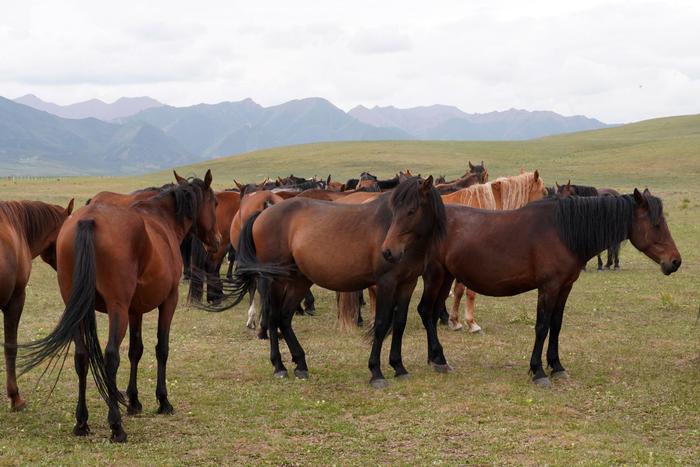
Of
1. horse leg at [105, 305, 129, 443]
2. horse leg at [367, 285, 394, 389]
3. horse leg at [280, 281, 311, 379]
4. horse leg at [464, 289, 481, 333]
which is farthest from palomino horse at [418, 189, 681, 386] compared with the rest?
horse leg at [105, 305, 129, 443]

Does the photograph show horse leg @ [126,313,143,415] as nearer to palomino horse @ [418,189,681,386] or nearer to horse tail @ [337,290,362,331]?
palomino horse @ [418,189,681,386]

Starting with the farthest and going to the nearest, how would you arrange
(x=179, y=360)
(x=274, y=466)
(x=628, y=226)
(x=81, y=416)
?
(x=179, y=360)
(x=628, y=226)
(x=81, y=416)
(x=274, y=466)

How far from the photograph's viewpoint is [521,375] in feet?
29.4

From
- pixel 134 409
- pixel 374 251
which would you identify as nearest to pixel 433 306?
pixel 374 251

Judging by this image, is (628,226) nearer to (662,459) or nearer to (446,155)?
(662,459)

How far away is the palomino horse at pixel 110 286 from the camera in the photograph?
6211mm

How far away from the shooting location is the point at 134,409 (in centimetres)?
732

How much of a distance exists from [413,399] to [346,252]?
1.85 meters

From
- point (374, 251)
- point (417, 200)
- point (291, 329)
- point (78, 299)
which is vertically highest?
point (417, 200)

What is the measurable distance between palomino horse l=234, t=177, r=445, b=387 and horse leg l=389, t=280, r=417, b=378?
0.04ft

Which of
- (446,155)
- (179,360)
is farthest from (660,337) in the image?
(446,155)

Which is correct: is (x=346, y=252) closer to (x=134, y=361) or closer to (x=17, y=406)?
(x=134, y=361)

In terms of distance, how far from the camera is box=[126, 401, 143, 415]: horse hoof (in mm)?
7297

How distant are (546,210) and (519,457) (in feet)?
11.7
